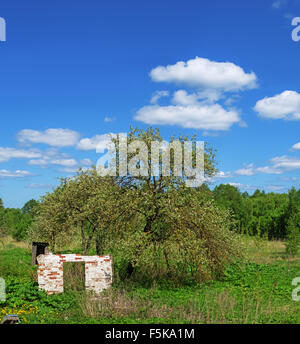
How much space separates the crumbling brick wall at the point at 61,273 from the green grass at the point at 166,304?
53cm

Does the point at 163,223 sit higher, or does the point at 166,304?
the point at 163,223

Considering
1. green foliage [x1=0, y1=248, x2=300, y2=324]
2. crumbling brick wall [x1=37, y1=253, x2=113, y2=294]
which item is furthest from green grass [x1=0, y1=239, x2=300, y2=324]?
crumbling brick wall [x1=37, y1=253, x2=113, y2=294]

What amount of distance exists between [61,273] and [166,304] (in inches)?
226

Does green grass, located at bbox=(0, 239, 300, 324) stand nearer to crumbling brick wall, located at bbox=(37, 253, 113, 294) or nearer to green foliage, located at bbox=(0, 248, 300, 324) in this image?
green foliage, located at bbox=(0, 248, 300, 324)

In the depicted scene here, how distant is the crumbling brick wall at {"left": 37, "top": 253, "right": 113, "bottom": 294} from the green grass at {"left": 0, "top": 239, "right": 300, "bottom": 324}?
526 millimetres

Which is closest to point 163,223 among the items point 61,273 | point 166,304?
point 166,304

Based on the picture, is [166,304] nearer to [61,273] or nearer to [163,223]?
[163,223]

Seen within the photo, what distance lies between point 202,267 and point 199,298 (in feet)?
5.96

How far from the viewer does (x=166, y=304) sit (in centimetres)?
1430

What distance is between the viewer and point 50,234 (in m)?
22.0

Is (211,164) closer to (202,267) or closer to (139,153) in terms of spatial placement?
(139,153)

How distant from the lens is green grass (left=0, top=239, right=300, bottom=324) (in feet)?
41.6

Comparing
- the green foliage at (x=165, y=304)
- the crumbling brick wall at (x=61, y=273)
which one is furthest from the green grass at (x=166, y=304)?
the crumbling brick wall at (x=61, y=273)

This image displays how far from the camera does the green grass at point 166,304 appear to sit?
12680mm
